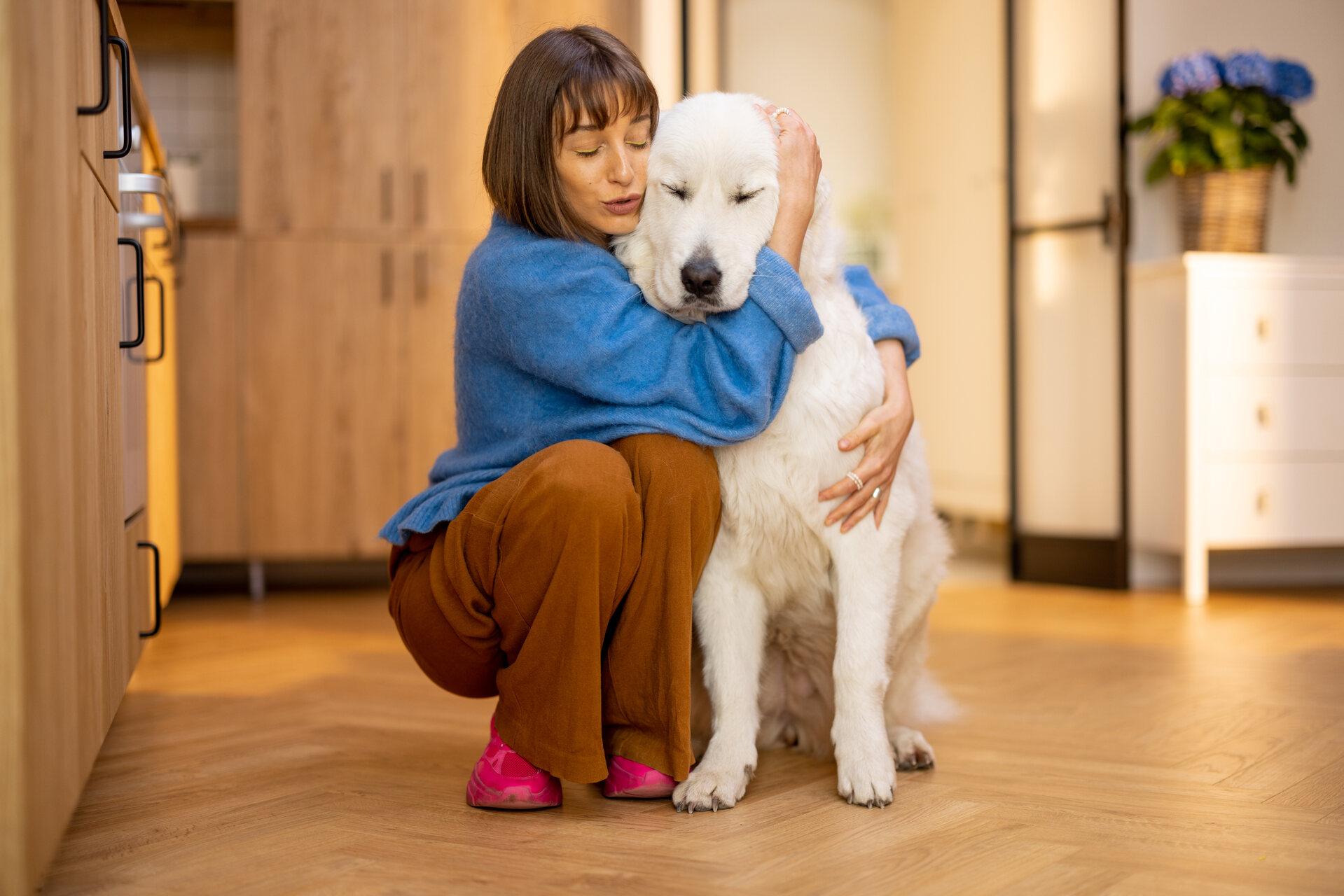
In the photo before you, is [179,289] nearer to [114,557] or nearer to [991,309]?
[114,557]

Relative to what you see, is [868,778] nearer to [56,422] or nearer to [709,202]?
[709,202]

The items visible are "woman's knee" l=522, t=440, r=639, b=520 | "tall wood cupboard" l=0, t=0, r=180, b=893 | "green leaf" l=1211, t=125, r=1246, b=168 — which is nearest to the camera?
"tall wood cupboard" l=0, t=0, r=180, b=893

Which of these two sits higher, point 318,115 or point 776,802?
point 318,115

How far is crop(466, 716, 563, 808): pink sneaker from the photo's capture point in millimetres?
1457

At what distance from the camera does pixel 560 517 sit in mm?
1378

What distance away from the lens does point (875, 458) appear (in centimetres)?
152

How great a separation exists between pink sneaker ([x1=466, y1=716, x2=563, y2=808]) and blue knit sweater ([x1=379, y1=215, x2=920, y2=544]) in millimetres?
316

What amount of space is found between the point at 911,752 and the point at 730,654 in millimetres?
332

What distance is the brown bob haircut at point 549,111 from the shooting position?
1473 mm

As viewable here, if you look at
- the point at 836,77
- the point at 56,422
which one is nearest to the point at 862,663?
the point at 56,422

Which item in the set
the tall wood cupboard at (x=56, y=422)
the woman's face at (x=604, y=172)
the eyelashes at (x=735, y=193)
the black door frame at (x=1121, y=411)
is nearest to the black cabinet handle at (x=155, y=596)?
the tall wood cupboard at (x=56, y=422)

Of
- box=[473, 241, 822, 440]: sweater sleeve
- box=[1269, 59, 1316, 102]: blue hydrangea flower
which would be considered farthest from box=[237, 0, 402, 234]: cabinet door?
box=[1269, 59, 1316, 102]: blue hydrangea flower

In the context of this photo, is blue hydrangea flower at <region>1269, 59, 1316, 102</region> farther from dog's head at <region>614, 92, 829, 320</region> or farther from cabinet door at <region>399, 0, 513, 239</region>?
dog's head at <region>614, 92, 829, 320</region>

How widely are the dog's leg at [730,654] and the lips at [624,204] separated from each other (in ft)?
1.48
